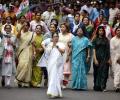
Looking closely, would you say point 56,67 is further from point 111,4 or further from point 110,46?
point 111,4

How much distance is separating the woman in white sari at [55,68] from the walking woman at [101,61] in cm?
150

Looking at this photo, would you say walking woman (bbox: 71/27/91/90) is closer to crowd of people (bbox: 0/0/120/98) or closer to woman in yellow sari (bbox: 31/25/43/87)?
crowd of people (bbox: 0/0/120/98)

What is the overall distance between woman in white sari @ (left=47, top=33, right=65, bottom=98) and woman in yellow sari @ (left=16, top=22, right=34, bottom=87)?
1.60 m

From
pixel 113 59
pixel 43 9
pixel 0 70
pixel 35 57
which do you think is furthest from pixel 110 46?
pixel 43 9

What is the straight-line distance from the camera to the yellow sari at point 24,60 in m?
15.3

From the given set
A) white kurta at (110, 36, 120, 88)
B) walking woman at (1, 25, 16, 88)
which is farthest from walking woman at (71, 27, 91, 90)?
walking woman at (1, 25, 16, 88)

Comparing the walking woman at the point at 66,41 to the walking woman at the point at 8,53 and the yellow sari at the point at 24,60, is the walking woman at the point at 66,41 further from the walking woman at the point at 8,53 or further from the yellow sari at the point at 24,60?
the walking woman at the point at 8,53

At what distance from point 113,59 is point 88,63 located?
2.17ft

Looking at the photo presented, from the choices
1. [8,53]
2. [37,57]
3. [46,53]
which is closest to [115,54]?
[37,57]

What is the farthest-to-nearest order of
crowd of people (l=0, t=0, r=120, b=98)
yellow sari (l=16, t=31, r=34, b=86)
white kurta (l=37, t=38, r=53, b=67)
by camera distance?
yellow sari (l=16, t=31, r=34, b=86), crowd of people (l=0, t=0, r=120, b=98), white kurta (l=37, t=38, r=53, b=67)

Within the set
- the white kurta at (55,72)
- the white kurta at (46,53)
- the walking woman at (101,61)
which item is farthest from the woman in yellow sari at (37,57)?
the white kurta at (55,72)

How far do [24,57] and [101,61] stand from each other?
6.53 ft

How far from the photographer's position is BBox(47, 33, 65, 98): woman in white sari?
13.5 metres

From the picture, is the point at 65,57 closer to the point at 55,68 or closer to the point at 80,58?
the point at 80,58
